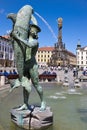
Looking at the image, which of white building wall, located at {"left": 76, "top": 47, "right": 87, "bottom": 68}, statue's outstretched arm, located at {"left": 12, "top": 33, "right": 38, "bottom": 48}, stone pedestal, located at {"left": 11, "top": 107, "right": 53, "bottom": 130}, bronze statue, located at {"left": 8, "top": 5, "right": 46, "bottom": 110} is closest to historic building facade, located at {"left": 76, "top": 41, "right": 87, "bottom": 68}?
white building wall, located at {"left": 76, "top": 47, "right": 87, "bottom": 68}

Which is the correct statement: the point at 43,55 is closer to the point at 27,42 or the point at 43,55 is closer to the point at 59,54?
the point at 59,54

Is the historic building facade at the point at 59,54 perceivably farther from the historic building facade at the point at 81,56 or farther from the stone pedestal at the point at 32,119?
the stone pedestal at the point at 32,119

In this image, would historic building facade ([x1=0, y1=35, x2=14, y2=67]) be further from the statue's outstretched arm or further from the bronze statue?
the statue's outstretched arm

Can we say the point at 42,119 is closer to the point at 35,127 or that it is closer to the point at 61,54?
the point at 35,127

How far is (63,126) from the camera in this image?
318 inches

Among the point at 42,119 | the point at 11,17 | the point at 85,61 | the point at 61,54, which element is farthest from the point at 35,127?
the point at 85,61

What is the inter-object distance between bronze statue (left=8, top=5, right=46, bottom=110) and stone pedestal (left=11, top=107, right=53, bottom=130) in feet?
1.41

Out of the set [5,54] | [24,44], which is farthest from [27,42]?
[5,54]

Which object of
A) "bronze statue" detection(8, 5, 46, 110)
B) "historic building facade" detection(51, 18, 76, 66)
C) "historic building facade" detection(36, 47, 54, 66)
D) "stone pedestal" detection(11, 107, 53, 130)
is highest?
"historic building facade" detection(36, 47, 54, 66)

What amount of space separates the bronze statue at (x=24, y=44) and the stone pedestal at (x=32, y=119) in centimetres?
43

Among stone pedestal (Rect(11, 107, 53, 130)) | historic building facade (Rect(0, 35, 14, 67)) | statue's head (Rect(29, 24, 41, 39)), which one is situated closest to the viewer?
stone pedestal (Rect(11, 107, 53, 130))

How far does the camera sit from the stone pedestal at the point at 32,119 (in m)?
7.77

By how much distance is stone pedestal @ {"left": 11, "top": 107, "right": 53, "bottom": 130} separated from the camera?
777cm

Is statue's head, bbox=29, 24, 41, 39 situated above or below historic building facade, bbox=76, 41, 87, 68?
below
